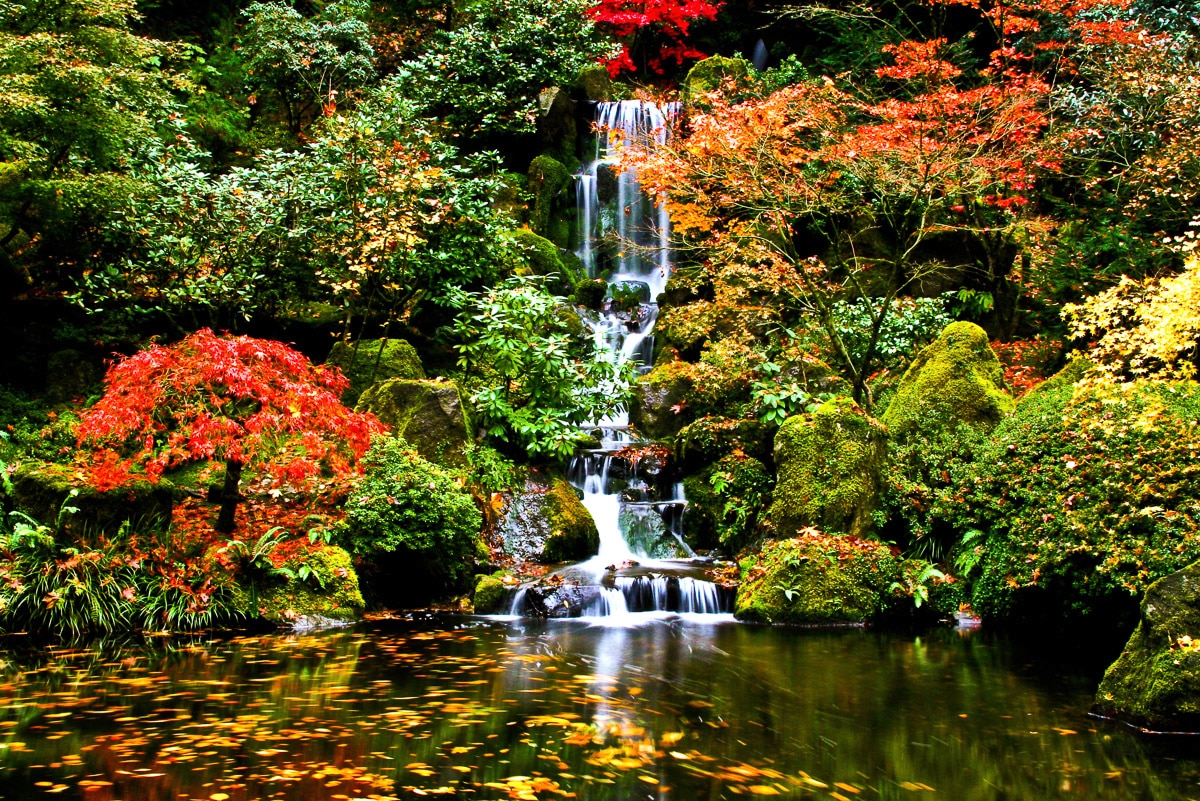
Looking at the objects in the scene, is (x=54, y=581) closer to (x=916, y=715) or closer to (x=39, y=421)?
(x=39, y=421)

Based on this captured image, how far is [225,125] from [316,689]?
46.6ft

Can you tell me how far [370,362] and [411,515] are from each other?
14.0 feet

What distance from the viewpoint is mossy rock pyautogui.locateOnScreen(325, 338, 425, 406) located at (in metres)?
12.9

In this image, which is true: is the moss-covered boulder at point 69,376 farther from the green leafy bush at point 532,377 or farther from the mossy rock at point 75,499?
the green leafy bush at point 532,377

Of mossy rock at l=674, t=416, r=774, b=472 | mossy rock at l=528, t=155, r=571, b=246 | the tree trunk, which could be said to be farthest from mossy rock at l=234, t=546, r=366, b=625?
→ mossy rock at l=528, t=155, r=571, b=246

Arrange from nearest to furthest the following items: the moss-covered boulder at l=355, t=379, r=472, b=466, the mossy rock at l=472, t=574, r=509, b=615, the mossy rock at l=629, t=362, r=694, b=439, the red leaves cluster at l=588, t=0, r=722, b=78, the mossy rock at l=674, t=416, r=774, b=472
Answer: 1. the mossy rock at l=472, t=574, r=509, b=615
2. the moss-covered boulder at l=355, t=379, r=472, b=466
3. the mossy rock at l=674, t=416, r=774, b=472
4. the mossy rock at l=629, t=362, r=694, b=439
5. the red leaves cluster at l=588, t=0, r=722, b=78

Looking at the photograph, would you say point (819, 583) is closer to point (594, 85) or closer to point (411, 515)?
point (411, 515)

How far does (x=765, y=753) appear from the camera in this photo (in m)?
5.21

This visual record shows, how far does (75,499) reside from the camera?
27.5 feet

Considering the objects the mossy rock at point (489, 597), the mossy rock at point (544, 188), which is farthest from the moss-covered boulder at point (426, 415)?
the mossy rock at point (544, 188)

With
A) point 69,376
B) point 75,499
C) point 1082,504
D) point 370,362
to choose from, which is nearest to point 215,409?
point 75,499

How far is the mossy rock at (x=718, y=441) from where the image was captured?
12.5m

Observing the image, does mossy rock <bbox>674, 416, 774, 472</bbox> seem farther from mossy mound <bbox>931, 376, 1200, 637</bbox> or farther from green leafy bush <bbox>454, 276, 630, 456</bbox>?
mossy mound <bbox>931, 376, 1200, 637</bbox>

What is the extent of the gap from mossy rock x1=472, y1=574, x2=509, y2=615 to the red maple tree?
7.76 feet
